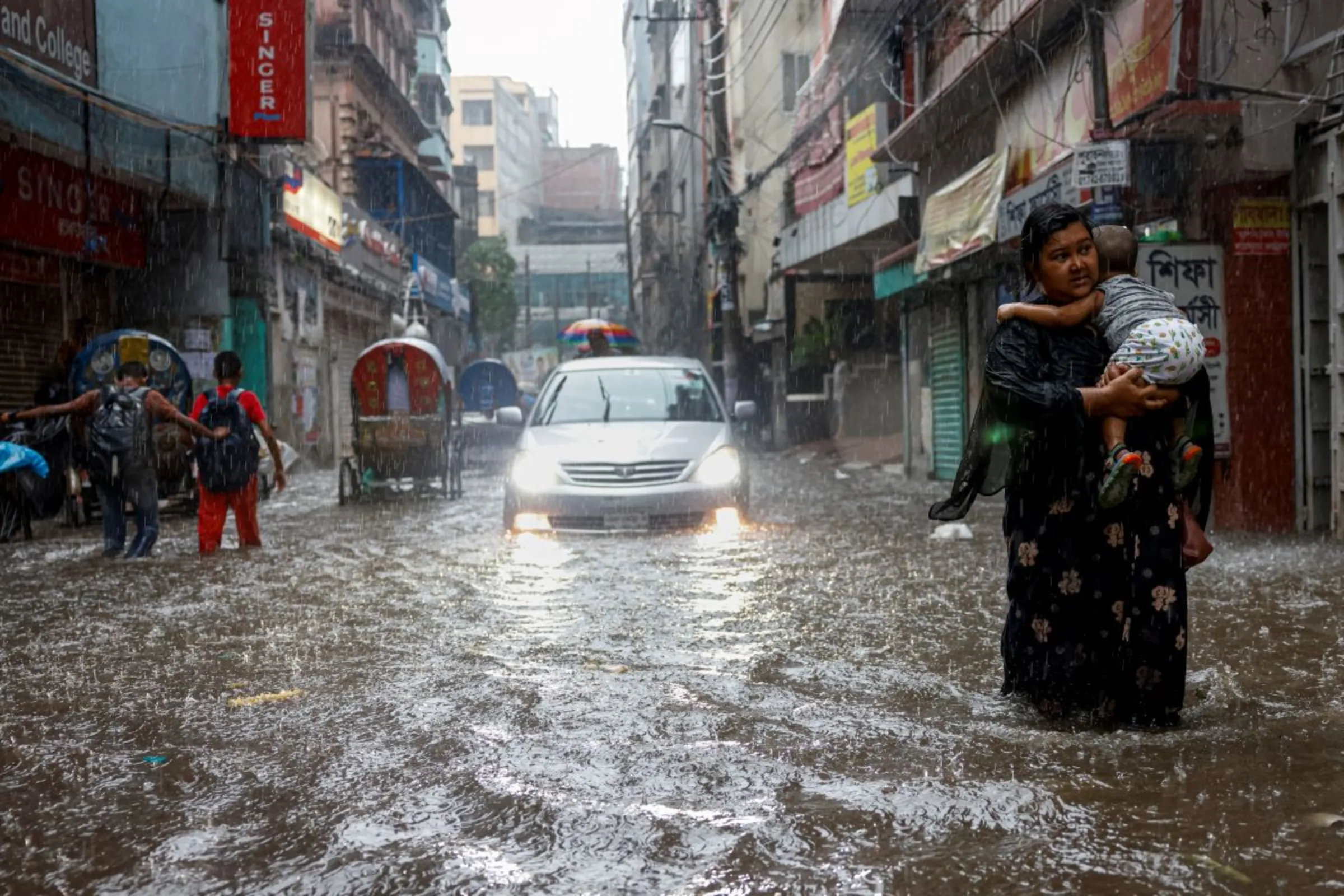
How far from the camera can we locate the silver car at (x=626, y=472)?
11.2 meters

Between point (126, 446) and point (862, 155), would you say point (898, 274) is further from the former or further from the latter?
point (126, 446)

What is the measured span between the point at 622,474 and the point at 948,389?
10405mm

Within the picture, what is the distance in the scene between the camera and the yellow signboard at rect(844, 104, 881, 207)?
21797 mm

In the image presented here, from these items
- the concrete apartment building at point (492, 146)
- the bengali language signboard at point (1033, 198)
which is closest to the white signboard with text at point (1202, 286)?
the bengali language signboard at point (1033, 198)

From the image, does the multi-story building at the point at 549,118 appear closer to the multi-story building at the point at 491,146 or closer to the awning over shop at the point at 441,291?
the multi-story building at the point at 491,146

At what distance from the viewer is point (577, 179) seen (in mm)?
111750

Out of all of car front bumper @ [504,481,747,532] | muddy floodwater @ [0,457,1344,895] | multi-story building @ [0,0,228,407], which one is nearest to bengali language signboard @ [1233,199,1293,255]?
muddy floodwater @ [0,457,1344,895]

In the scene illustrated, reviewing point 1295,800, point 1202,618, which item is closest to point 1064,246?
point 1295,800

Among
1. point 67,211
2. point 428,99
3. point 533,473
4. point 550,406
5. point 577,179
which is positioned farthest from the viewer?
point 577,179

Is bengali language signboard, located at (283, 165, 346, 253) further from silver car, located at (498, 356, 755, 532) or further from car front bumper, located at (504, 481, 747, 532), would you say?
car front bumper, located at (504, 481, 747, 532)

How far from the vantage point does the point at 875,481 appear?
20812 mm

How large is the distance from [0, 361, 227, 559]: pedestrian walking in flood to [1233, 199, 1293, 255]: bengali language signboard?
8.24 meters

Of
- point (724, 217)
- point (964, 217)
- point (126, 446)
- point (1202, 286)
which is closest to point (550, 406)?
point (126, 446)

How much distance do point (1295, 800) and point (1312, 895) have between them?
761 millimetres
